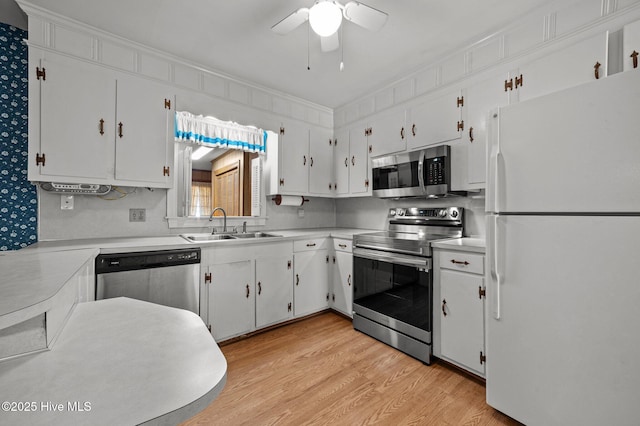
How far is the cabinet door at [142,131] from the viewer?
7.48ft

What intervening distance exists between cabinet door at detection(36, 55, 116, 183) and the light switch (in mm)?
264

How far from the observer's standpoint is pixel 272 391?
74.4 inches

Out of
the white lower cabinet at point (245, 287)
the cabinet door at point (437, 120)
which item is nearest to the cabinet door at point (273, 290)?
the white lower cabinet at point (245, 287)

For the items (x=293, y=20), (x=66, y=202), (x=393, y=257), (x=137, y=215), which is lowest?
(x=393, y=257)

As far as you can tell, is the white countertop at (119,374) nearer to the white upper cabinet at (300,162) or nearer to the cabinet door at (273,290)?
the cabinet door at (273,290)

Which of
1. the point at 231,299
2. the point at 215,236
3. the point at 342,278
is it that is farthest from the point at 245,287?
the point at 342,278

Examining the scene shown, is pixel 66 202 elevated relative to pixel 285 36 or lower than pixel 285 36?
lower

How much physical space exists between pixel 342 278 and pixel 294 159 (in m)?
1.48

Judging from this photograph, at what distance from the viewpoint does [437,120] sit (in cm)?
256

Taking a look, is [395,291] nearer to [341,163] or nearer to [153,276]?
[341,163]

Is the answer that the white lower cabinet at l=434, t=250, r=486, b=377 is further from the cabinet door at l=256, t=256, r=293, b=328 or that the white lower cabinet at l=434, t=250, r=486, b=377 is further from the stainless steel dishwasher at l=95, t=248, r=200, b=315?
the stainless steel dishwasher at l=95, t=248, r=200, b=315

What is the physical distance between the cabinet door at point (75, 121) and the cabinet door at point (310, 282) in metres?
1.85

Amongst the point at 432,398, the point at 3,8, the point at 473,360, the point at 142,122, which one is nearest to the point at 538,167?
the point at 473,360

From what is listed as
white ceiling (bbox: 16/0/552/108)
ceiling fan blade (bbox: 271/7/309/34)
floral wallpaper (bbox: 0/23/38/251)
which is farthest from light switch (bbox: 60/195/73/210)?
ceiling fan blade (bbox: 271/7/309/34)
